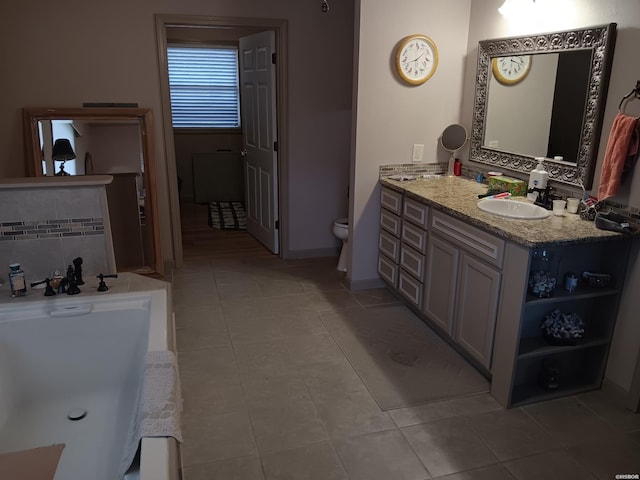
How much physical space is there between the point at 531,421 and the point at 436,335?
3.05 ft

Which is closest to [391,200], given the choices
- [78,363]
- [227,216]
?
[78,363]

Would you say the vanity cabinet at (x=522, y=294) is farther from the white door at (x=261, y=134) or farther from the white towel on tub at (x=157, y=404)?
the white door at (x=261, y=134)

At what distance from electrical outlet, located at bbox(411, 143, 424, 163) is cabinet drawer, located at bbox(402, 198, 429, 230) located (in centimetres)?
51

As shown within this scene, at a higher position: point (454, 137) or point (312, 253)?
point (454, 137)

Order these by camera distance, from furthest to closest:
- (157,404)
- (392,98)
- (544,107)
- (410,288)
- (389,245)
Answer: (389,245), (392,98), (410,288), (544,107), (157,404)

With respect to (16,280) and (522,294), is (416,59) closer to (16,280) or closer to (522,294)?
(522,294)

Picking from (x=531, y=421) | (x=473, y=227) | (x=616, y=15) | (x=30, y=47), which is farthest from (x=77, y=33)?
(x=531, y=421)

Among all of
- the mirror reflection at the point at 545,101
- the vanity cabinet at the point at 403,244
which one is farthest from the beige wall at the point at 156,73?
the mirror reflection at the point at 545,101

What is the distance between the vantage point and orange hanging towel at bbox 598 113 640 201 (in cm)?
241

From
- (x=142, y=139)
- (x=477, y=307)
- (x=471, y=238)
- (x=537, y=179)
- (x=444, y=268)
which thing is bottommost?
(x=477, y=307)

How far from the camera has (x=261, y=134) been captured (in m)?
4.82

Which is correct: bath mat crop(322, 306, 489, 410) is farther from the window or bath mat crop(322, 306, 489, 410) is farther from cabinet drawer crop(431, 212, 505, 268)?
the window

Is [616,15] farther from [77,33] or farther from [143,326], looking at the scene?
[77,33]

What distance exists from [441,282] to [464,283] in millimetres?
262
